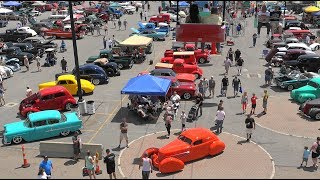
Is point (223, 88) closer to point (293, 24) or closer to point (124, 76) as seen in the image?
point (124, 76)

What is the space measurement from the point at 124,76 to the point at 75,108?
941cm

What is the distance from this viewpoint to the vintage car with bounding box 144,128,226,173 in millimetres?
15484

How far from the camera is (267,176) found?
49.8ft

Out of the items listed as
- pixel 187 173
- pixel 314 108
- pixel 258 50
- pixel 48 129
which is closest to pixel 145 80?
pixel 48 129

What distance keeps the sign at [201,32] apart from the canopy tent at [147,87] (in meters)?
9.77

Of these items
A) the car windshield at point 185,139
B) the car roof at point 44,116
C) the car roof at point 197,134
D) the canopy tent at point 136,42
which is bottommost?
the car windshield at point 185,139

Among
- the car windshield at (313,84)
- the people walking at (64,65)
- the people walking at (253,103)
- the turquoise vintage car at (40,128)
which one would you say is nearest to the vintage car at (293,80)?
the car windshield at (313,84)

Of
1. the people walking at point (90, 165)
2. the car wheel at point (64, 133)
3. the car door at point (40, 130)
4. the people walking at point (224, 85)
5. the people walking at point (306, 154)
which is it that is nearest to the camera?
the people walking at point (90, 165)

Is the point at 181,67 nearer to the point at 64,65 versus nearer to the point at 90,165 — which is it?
the point at 64,65

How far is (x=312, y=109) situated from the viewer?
69.2 feet

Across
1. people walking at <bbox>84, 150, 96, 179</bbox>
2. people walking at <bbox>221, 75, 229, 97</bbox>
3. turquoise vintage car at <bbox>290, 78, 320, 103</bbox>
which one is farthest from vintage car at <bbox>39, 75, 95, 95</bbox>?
turquoise vintage car at <bbox>290, 78, 320, 103</bbox>

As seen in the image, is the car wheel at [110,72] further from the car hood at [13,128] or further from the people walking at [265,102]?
the people walking at [265,102]

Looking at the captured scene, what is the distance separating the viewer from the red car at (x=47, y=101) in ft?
73.2

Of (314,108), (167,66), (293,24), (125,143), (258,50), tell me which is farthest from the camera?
(293,24)
